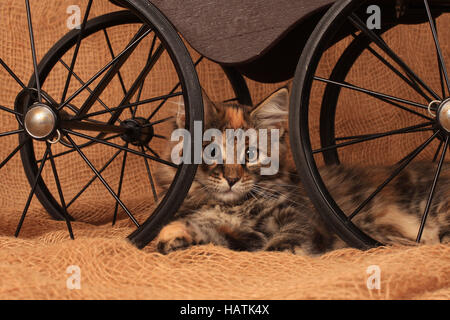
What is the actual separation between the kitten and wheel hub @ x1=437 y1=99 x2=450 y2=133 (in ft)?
1.11

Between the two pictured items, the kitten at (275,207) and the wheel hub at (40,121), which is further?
the kitten at (275,207)

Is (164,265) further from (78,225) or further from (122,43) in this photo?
(122,43)

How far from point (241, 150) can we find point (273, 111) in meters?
0.17

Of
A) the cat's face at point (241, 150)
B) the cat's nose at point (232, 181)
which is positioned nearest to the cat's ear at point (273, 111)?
the cat's face at point (241, 150)

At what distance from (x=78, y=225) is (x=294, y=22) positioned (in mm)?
976

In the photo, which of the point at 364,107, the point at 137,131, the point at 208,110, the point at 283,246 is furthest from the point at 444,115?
the point at 364,107

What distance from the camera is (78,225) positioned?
A: 5.59 feet

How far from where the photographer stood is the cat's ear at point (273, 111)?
58.3 inches

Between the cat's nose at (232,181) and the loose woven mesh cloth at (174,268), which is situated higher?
the cat's nose at (232,181)

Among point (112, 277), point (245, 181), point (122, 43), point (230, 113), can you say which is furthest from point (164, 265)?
point (122, 43)

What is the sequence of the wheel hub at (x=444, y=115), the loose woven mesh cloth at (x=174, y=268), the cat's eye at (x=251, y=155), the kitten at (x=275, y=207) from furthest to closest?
1. the cat's eye at (x=251, y=155)
2. the kitten at (x=275, y=207)
3. the wheel hub at (x=444, y=115)
4. the loose woven mesh cloth at (x=174, y=268)

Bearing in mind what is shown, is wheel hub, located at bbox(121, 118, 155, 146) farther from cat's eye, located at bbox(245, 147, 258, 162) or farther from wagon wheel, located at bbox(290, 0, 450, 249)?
wagon wheel, located at bbox(290, 0, 450, 249)

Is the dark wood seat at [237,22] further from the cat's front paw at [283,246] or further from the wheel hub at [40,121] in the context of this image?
the cat's front paw at [283,246]

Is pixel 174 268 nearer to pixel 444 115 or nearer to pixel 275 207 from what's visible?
pixel 275 207
